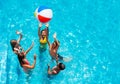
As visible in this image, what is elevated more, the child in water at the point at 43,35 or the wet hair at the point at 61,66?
the child in water at the point at 43,35

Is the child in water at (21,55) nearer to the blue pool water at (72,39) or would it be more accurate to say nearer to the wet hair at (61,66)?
the blue pool water at (72,39)

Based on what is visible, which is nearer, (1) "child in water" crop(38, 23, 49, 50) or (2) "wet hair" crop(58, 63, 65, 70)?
(2) "wet hair" crop(58, 63, 65, 70)

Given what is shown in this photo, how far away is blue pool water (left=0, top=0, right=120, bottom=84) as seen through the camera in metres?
9.30

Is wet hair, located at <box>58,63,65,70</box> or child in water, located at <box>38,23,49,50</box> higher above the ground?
child in water, located at <box>38,23,49,50</box>

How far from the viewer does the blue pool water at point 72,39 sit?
30.5 feet

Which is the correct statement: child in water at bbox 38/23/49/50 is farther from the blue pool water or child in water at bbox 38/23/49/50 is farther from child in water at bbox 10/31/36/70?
child in water at bbox 10/31/36/70

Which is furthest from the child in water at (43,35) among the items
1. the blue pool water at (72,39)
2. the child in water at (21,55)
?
the child in water at (21,55)

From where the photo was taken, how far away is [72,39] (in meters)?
10.2

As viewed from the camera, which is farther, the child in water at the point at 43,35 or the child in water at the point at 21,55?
the child in water at the point at 43,35

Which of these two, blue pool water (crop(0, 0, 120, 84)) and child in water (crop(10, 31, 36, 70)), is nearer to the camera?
child in water (crop(10, 31, 36, 70))

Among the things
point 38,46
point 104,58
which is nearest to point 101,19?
point 104,58

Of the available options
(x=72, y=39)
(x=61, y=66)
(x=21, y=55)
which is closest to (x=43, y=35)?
(x=21, y=55)

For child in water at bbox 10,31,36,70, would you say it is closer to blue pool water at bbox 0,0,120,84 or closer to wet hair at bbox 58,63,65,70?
blue pool water at bbox 0,0,120,84

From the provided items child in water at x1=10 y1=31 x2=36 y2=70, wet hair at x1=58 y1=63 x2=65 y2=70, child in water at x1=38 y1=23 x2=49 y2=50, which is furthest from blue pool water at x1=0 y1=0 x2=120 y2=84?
wet hair at x1=58 y1=63 x2=65 y2=70
